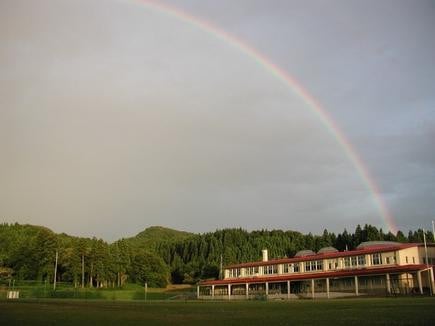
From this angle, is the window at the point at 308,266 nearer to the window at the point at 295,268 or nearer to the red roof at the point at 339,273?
the window at the point at 295,268

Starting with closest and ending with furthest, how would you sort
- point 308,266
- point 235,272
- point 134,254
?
1. point 308,266
2. point 235,272
3. point 134,254

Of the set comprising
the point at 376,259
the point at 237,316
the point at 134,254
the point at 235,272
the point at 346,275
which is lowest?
the point at 237,316

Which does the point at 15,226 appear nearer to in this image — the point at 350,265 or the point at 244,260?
the point at 244,260

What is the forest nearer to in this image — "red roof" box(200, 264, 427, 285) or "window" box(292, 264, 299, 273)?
"red roof" box(200, 264, 427, 285)

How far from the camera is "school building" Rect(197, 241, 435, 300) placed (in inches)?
2279

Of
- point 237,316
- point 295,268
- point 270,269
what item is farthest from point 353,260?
point 237,316

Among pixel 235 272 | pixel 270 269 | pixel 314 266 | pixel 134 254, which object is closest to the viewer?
pixel 314 266

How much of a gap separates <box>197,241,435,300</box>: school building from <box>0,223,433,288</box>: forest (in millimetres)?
25038

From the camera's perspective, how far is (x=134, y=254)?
11050 centimetres

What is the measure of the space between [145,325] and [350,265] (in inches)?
2272

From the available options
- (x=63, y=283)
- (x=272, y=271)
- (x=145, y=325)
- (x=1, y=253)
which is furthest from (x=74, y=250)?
(x=145, y=325)

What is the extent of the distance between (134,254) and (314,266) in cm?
4876

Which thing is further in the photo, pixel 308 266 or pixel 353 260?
pixel 308 266

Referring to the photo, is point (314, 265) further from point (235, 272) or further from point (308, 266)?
point (235, 272)
